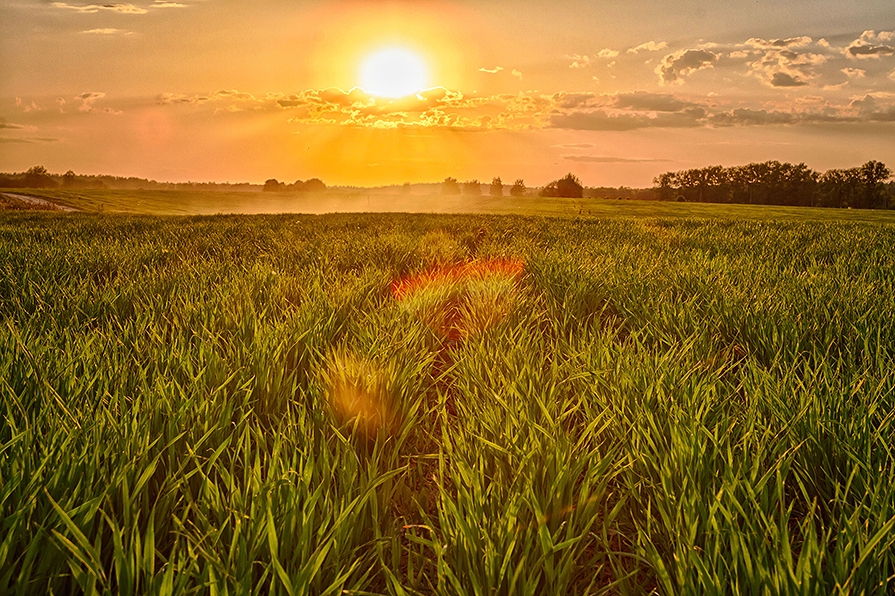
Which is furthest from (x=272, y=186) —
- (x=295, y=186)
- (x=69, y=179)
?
(x=69, y=179)

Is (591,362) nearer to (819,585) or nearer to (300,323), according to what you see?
(819,585)

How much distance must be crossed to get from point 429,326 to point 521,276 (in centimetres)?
215

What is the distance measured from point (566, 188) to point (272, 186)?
89.4 m

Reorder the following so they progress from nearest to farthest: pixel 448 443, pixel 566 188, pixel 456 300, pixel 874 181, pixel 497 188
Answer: pixel 448 443 → pixel 456 300 → pixel 874 181 → pixel 566 188 → pixel 497 188

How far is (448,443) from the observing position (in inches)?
50.5

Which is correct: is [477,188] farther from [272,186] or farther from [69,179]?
[69,179]

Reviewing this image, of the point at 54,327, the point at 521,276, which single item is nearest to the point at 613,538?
the point at 54,327

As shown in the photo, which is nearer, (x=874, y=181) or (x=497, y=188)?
(x=874, y=181)

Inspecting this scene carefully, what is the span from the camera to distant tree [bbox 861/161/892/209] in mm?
88750

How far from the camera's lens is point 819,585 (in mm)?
789

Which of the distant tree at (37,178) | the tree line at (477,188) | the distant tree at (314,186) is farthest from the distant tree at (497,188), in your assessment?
the distant tree at (37,178)

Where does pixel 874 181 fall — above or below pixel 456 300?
above

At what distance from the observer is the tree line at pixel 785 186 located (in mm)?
91750

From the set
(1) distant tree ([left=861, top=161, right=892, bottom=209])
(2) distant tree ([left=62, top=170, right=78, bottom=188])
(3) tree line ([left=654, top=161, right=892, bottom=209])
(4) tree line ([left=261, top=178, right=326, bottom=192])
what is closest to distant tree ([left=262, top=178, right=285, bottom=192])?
(4) tree line ([left=261, top=178, right=326, bottom=192])
